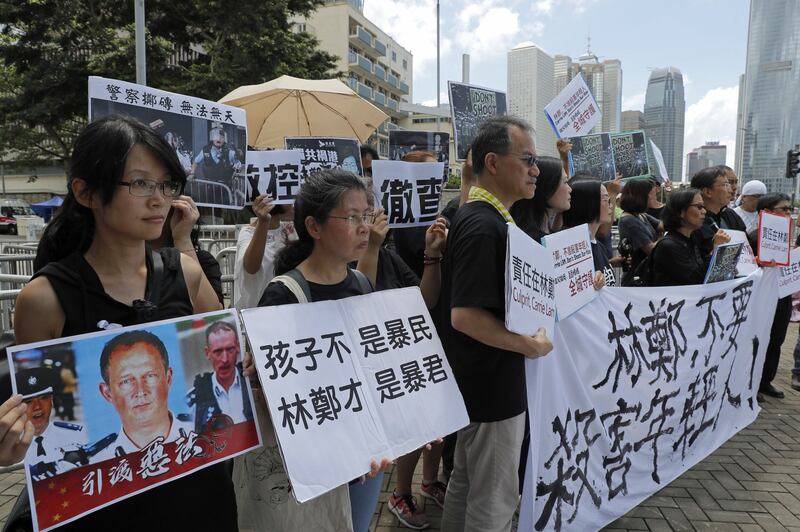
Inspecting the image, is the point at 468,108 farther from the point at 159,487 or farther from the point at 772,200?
the point at 159,487

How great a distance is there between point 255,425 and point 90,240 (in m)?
0.69

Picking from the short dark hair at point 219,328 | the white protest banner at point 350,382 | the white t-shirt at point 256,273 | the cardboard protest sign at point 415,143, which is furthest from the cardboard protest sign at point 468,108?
the short dark hair at point 219,328

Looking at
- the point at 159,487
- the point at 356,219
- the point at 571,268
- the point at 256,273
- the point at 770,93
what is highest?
the point at 770,93

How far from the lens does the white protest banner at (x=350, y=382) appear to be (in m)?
1.61

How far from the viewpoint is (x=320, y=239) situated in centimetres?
197

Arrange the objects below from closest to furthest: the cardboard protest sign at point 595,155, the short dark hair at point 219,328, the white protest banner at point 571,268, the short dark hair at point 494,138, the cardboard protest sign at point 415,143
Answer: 1. the short dark hair at point 219,328
2. the short dark hair at point 494,138
3. the white protest banner at point 571,268
4. the cardboard protest sign at point 415,143
5. the cardboard protest sign at point 595,155

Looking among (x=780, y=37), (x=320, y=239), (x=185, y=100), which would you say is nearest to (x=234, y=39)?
(x=185, y=100)

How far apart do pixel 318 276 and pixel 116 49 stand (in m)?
16.6

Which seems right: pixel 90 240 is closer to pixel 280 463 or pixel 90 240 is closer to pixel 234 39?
pixel 280 463

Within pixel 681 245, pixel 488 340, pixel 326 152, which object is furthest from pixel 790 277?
pixel 326 152

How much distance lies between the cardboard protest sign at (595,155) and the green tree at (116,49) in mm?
12803

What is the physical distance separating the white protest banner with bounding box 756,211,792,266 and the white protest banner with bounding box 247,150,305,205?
3614mm

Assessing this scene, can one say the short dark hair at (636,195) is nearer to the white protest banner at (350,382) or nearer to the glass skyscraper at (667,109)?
the white protest banner at (350,382)

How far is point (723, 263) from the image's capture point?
3.72 m
